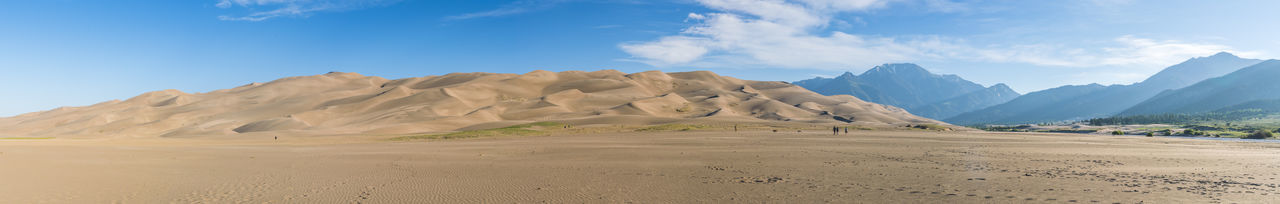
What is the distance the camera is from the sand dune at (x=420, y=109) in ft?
364

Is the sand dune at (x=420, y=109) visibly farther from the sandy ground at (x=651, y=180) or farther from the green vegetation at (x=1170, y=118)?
the sandy ground at (x=651, y=180)

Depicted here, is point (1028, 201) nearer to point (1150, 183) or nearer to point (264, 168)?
point (1150, 183)

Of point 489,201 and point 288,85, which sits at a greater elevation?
point 288,85

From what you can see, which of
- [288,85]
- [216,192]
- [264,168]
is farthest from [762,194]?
[288,85]

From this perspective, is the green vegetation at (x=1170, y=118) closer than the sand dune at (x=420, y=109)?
No

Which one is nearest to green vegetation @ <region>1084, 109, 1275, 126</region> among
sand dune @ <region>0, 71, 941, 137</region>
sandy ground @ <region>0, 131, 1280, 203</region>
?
sand dune @ <region>0, 71, 941, 137</region>

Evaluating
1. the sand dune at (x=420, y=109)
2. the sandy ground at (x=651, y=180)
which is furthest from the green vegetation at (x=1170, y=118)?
the sandy ground at (x=651, y=180)

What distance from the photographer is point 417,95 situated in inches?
5837

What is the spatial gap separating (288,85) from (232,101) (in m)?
26.6

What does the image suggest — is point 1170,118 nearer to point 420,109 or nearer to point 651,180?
point 420,109

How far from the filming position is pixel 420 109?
120 m

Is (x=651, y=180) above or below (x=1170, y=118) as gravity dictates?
below

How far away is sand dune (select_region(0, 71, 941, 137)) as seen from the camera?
364ft

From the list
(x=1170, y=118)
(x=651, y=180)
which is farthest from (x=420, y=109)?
(x=1170, y=118)
